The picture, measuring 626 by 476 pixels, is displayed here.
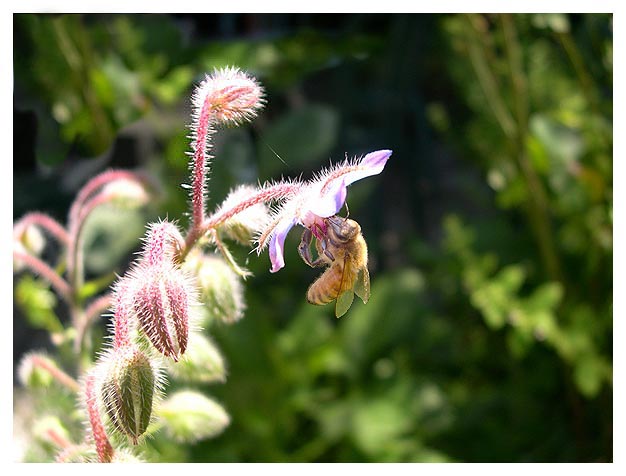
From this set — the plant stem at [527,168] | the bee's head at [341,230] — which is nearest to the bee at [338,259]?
the bee's head at [341,230]

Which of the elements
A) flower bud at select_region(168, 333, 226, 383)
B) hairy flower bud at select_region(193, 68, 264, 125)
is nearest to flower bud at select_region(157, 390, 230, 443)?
flower bud at select_region(168, 333, 226, 383)

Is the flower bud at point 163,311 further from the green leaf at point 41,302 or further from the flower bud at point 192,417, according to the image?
the green leaf at point 41,302

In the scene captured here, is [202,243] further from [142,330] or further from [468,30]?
[468,30]

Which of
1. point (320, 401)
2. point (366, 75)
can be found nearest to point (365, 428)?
point (320, 401)

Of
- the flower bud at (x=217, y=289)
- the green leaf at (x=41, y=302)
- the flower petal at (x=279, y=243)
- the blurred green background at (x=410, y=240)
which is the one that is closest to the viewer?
the flower petal at (x=279, y=243)

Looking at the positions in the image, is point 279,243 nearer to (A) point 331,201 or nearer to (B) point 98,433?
(A) point 331,201

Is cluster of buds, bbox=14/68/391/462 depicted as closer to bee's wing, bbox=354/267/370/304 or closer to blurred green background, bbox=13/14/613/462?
bee's wing, bbox=354/267/370/304
